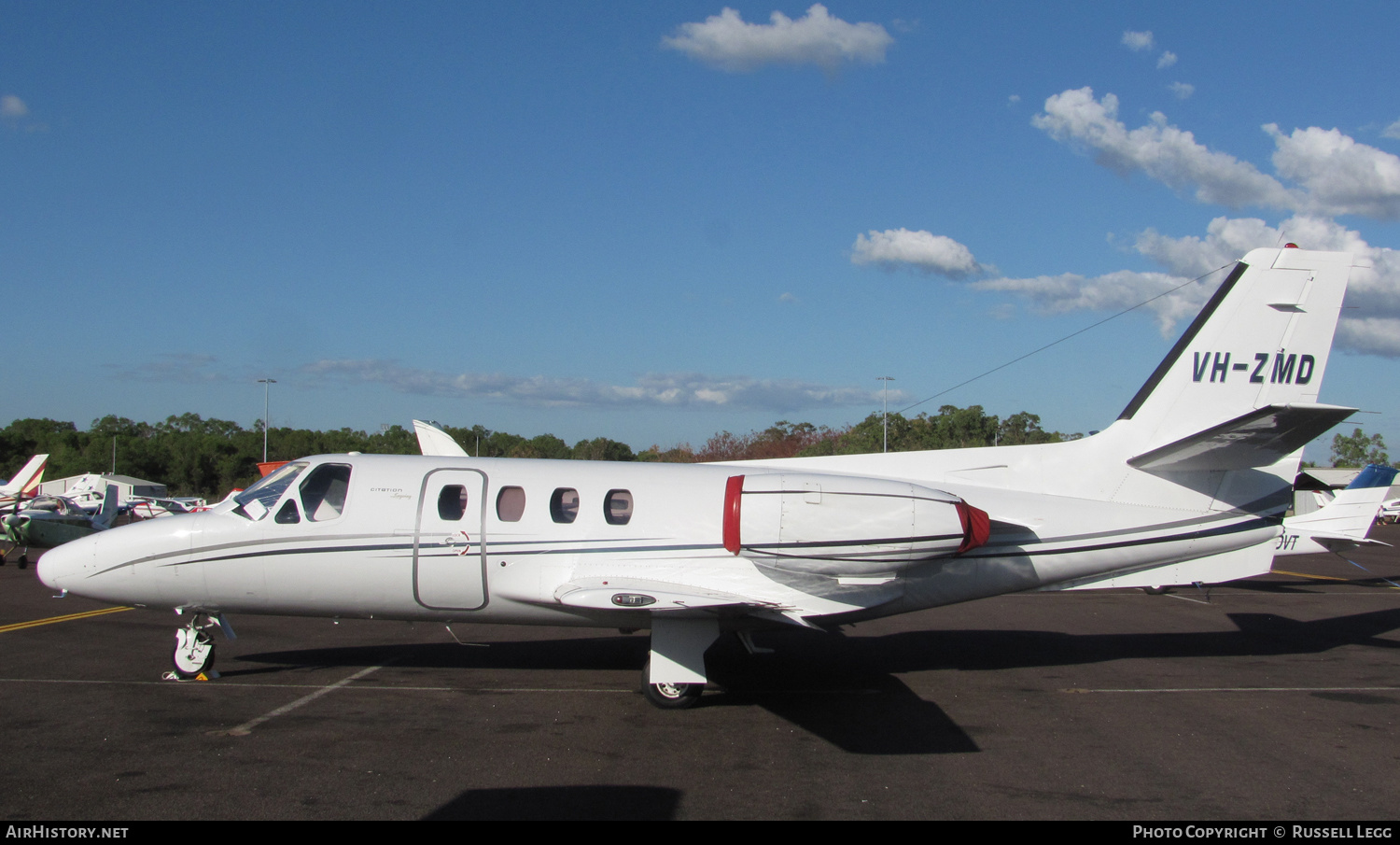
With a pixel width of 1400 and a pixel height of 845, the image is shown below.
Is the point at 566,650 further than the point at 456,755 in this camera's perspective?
Yes

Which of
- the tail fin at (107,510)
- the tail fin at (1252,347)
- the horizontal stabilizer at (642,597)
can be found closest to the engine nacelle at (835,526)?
the horizontal stabilizer at (642,597)

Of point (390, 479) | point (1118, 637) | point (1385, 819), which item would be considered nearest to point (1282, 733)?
point (1385, 819)

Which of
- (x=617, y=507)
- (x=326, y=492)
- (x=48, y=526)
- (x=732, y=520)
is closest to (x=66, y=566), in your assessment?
(x=326, y=492)

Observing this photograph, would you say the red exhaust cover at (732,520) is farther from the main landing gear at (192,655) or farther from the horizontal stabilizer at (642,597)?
the main landing gear at (192,655)

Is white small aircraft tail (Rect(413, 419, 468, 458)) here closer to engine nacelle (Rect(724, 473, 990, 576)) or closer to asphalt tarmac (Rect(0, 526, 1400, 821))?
asphalt tarmac (Rect(0, 526, 1400, 821))

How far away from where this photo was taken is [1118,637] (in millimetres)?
13242

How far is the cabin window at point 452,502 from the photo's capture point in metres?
9.04

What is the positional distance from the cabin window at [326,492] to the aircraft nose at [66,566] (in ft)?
8.23

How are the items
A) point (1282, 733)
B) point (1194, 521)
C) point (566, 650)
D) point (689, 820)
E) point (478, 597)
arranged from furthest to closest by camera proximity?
1. point (566, 650)
2. point (1194, 521)
3. point (478, 597)
4. point (1282, 733)
5. point (689, 820)

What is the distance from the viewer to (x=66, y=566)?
9320mm

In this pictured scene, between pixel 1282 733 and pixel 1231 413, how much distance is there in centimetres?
381

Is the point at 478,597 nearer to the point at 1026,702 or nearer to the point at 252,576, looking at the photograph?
the point at 252,576

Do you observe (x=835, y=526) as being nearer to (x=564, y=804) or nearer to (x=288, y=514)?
(x=564, y=804)

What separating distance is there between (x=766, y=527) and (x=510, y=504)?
281 cm
